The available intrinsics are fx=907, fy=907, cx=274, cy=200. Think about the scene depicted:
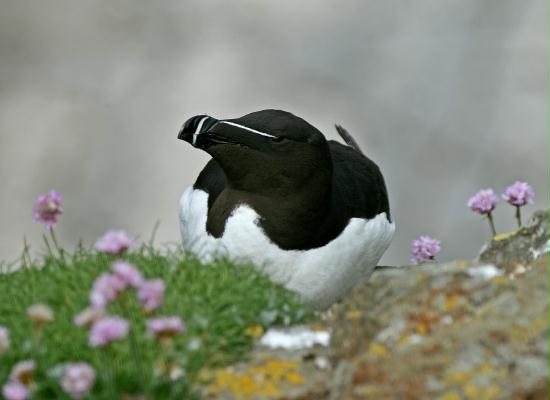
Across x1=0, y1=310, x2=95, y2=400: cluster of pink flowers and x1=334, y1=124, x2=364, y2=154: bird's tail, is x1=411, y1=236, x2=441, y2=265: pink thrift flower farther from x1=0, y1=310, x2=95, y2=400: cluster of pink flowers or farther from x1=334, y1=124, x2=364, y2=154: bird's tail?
x1=0, y1=310, x2=95, y2=400: cluster of pink flowers

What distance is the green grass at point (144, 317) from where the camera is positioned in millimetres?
4191

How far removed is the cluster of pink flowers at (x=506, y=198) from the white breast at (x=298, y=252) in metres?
1.03

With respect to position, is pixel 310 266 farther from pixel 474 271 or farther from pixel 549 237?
pixel 549 237

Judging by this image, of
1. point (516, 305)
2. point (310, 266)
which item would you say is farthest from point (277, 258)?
point (516, 305)

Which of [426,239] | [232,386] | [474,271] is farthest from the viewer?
[426,239]

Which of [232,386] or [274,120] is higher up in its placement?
[274,120]

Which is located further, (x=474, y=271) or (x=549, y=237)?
(x=549, y=237)

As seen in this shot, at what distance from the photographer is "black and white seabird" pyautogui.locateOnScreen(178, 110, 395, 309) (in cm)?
593

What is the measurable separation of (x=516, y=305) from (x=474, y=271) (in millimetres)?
434

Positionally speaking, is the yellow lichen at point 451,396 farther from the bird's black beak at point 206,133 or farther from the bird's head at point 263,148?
the bird's black beak at point 206,133

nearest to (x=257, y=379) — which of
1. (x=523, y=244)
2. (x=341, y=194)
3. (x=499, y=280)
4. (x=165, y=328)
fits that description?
(x=165, y=328)

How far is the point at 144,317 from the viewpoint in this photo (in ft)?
15.3

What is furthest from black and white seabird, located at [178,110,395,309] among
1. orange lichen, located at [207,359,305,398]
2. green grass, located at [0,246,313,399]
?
orange lichen, located at [207,359,305,398]

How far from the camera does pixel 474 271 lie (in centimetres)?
471
